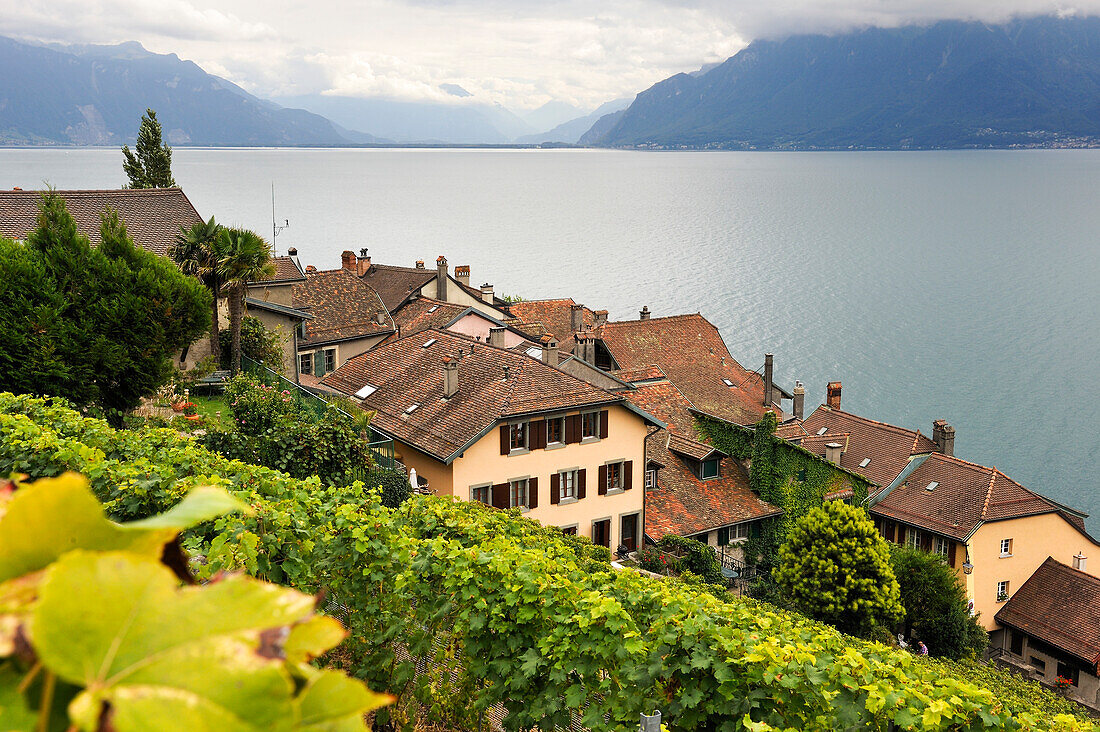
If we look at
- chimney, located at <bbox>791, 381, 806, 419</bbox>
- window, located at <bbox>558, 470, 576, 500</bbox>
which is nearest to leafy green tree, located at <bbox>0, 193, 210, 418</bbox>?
window, located at <bbox>558, 470, 576, 500</bbox>

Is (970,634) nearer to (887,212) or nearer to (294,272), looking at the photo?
(294,272)

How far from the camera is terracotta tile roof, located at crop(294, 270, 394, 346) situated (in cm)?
4300

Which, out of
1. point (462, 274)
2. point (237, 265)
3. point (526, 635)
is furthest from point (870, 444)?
point (526, 635)

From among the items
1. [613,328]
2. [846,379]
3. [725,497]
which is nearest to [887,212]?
[846,379]

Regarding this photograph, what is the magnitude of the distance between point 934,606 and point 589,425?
13.7m

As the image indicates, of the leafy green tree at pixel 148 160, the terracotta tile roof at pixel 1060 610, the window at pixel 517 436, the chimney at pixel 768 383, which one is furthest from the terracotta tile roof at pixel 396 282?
the terracotta tile roof at pixel 1060 610

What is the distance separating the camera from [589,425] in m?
31.0

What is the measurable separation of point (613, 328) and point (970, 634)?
26.8 m

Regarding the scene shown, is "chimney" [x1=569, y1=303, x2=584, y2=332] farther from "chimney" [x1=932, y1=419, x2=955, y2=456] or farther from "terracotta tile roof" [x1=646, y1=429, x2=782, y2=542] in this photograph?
"chimney" [x1=932, y1=419, x2=955, y2=456]

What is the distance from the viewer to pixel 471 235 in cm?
16162

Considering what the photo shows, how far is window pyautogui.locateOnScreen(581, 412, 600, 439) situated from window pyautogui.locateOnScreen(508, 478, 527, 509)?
2768 millimetres

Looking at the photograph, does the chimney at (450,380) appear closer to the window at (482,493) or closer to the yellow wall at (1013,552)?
the window at (482,493)

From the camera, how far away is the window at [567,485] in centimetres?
3067

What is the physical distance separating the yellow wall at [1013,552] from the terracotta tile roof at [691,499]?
8657 millimetres
